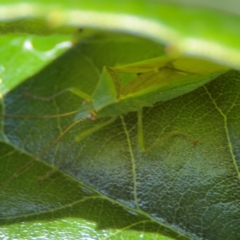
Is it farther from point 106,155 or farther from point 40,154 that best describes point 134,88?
point 40,154

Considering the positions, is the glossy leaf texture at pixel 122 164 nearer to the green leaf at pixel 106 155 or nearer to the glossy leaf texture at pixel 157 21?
the green leaf at pixel 106 155

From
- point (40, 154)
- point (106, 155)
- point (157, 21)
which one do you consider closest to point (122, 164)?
point (106, 155)

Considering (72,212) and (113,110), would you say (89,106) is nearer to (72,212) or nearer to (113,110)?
(113,110)

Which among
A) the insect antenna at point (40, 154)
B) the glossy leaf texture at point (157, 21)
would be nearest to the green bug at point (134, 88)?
the insect antenna at point (40, 154)

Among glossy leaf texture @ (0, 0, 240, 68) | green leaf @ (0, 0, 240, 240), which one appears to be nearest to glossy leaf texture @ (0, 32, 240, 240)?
green leaf @ (0, 0, 240, 240)

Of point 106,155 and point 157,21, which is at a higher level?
point 157,21

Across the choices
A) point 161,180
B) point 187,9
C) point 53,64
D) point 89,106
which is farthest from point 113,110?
point 187,9
